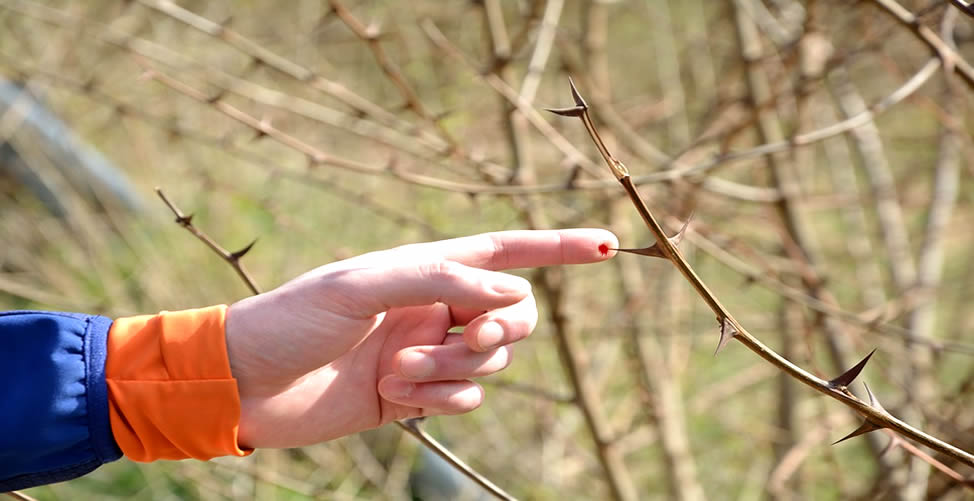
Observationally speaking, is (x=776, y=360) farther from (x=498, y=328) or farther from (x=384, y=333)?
(x=384, y=333)

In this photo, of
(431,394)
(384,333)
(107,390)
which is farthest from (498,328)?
(107,390)

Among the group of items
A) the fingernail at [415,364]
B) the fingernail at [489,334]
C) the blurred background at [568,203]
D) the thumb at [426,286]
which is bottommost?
the blurred background at [568,203]

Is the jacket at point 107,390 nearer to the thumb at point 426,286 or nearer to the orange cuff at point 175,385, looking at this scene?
the orange cuff at point 175,385

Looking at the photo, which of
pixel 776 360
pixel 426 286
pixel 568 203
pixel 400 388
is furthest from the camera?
pixel 568 203

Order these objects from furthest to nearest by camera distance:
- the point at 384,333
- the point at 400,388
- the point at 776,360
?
the point at 384,333, the point at 400,388, the point at 776,360

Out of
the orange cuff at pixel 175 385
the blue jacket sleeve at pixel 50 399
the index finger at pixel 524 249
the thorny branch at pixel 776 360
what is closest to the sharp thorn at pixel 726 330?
the thorny branch at pixel 776 360

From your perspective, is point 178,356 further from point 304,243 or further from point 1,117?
point 304,243

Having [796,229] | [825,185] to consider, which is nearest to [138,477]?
[796,229]

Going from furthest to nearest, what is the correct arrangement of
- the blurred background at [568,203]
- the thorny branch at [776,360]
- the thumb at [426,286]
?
the blurred background at [568,203] < the thumb at [426,286] < the thorny branch at [776,360]

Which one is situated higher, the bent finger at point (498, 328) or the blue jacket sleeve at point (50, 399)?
the bent finger at point (498, 328)
